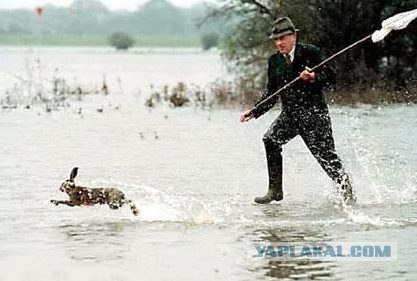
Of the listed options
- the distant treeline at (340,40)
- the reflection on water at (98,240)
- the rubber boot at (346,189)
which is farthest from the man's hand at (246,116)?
the distant treeline at (340,40)

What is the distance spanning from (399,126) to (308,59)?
11510 mm

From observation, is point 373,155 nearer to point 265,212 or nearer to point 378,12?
point 265,212

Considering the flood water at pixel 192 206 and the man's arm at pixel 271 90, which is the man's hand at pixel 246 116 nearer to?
the man's arm at pixel 271 90

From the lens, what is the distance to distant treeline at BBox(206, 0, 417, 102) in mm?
33219

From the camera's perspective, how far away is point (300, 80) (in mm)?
12867

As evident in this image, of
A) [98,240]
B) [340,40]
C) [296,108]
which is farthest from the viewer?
[340,40]

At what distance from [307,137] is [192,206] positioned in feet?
4.83

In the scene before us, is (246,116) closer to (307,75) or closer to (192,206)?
(307,75)

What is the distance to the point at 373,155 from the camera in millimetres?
18547

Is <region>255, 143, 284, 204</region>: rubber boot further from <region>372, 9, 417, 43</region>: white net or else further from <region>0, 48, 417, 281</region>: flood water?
<region>372, 9, 417, 43</region>: white net

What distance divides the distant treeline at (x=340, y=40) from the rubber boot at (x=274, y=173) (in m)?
19.2

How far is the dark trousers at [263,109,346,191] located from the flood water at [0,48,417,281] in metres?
0.42

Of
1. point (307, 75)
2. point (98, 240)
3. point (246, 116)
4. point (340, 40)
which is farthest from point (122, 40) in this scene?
point (98, 240)

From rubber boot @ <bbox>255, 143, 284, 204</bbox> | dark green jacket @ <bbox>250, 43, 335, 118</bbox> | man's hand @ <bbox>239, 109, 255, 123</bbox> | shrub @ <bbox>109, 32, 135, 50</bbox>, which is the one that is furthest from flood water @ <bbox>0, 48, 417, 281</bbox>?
shrub @ <bbox>109, 32, 135, 50</bbox>
